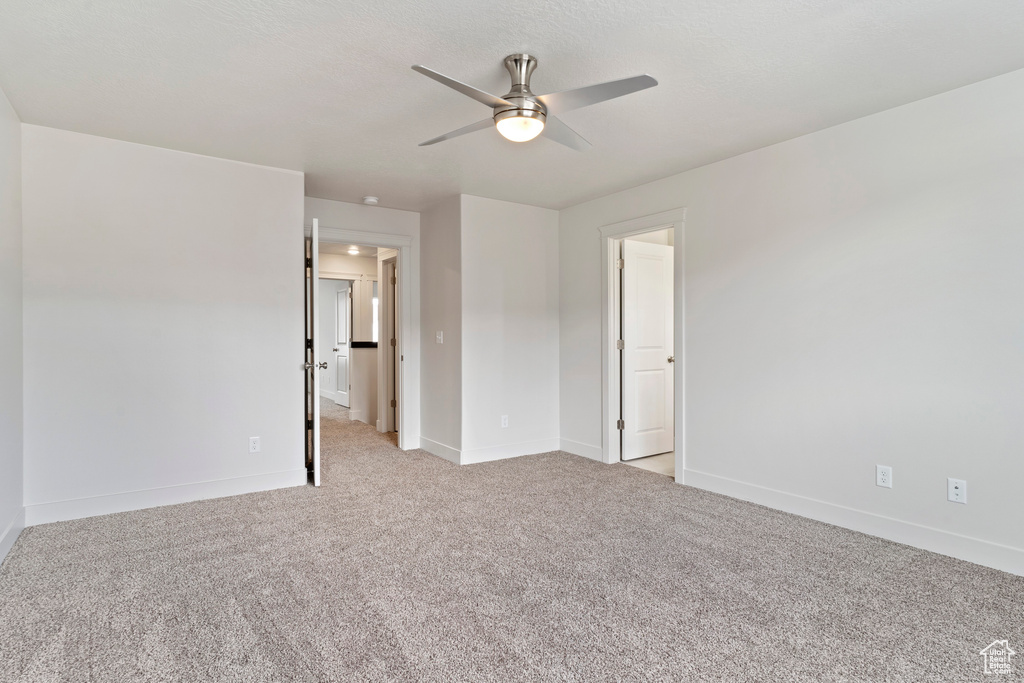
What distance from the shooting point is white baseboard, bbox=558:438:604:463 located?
480cm

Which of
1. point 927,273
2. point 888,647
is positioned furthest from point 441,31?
point 888,647

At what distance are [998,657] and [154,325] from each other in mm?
4521

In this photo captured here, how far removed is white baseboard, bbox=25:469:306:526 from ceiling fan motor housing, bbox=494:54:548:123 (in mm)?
3060

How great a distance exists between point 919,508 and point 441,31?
10.9 feet

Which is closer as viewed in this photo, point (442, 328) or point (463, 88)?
point (463, 88)

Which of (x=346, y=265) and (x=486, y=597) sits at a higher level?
(x=346, y=265)

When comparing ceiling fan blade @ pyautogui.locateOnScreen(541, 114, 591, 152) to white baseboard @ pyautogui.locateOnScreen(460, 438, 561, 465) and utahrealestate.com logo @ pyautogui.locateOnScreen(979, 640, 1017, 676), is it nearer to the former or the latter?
utahrealestate.com logo @ pyautogui.locateOnScreen(979, 640, 1017, 676)

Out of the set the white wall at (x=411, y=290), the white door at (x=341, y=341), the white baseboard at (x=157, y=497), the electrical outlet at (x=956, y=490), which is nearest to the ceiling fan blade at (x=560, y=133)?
the electrical outlet at (x=956, y=490)

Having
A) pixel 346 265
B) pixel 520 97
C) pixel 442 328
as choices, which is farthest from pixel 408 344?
pixel 520 97

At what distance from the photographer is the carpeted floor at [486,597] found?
5.90 feet

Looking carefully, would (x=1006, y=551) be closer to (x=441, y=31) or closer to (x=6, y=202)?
(x=441, y=31)

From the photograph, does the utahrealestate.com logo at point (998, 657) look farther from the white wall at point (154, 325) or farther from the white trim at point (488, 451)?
the white wall at point (154, 325)

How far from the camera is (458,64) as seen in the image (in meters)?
2.39

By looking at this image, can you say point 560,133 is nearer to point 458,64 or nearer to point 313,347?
point 458,64
